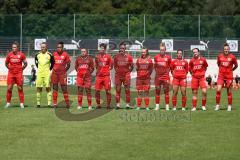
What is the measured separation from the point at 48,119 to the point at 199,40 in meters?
31.9

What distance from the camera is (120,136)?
1516 centimetres

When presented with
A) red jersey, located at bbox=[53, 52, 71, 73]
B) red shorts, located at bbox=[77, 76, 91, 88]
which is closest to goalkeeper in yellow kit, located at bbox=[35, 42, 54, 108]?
red jersey, located at bbox=[53, 52, 71, 73]

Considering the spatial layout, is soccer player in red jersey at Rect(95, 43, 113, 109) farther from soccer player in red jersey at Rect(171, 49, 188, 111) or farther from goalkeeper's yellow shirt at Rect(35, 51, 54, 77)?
soccer player in red jersey at Rect(171, 49, 188, 111)

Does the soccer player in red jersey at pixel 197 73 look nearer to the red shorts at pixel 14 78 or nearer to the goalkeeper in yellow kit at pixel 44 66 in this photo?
the goalkeeper in yellow kit at pixel 44 66

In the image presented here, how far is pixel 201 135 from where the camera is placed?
15430 millimetres

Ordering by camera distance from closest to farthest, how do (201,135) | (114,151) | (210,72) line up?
(114,151) → (201,135) → (210,72)

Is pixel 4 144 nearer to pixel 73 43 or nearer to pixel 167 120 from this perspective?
pixel 167 120

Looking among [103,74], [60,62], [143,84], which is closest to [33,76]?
[60,62]

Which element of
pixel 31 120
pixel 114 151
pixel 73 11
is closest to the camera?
pixel 114 151

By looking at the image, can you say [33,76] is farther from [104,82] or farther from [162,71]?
[162,71]

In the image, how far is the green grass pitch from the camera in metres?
12.8

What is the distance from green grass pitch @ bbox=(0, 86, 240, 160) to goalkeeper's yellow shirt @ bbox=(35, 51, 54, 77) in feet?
7.05

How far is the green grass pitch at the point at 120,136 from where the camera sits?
1276cm

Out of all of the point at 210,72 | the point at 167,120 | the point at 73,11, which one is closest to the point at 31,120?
the point at 167,120
